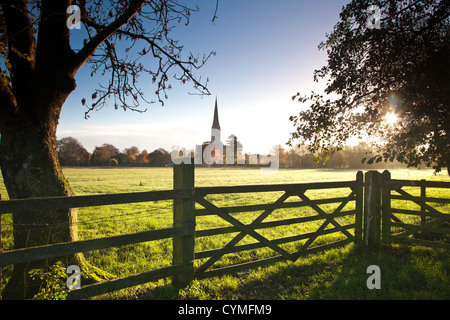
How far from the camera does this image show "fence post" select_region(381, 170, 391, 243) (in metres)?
6.19

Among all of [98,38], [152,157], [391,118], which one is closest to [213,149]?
[152,157]

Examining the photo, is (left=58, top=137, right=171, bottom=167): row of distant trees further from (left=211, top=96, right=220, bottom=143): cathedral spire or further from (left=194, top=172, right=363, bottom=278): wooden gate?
(left=194, top=172, right=363, bottom=278): wooden gate

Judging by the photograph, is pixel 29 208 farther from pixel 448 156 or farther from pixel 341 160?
pixel 341 160

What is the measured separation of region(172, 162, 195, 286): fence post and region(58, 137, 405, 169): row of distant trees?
86.2 meters

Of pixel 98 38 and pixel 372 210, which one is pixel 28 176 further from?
pixel 372 210

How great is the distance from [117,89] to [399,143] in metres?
7.25

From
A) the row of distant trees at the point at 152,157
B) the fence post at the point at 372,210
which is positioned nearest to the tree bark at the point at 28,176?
the fence post at the point at 372,210

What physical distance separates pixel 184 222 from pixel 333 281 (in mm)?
2794

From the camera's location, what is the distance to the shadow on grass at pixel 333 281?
385cm

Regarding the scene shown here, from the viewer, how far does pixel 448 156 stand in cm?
Result: 605

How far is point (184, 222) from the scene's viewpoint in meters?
4.04

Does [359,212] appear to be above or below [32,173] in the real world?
below

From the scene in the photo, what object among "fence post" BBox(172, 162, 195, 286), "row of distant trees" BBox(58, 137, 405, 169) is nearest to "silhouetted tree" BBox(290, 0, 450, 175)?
"fence post" BBox(172, 162, 195, 286)
